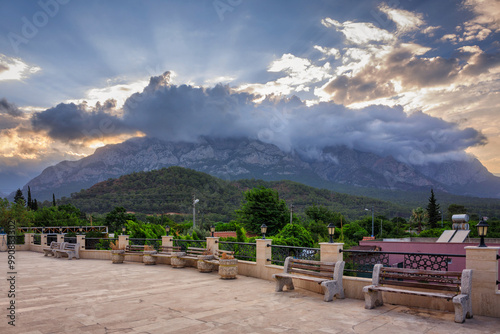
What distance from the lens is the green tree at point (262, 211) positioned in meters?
37.0

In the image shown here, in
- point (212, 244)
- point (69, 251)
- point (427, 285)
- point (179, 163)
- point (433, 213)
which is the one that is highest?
point (179, 163)

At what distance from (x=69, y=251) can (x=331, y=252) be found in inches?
610

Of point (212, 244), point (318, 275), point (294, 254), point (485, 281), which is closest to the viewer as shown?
point (485, 281)

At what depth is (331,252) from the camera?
8562 millimetres

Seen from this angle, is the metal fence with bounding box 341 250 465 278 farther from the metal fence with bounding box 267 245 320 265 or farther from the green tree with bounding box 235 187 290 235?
the green tree with bounding box 235 187 290 235

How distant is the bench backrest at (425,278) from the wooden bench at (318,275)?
3.39 ft

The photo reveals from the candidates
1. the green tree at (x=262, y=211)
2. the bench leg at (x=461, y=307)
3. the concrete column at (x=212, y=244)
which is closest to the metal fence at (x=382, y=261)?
the bench leg at (x=461, y=307)

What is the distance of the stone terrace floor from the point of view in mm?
5863

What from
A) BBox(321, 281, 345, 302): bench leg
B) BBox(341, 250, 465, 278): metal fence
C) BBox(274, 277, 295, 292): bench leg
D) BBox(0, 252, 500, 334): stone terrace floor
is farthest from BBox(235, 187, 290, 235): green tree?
BBox(321, 281, 345, 302): bench leg

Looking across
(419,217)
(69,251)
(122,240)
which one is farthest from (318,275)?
(419,217)

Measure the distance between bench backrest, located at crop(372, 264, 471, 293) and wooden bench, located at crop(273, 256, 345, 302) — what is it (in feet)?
3.39

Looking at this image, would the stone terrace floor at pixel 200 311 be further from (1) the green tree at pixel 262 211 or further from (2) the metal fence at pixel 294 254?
(1) the green tree at pixel 262 211

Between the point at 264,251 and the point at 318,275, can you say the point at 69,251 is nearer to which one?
the point at 264,251

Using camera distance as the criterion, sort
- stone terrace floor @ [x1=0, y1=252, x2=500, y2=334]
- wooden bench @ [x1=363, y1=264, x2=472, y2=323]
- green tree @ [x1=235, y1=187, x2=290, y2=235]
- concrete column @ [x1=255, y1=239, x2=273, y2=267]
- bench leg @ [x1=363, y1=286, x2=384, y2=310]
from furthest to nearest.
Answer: green tree @ [x1=235, y1=187, x2=290, y2=235] < concrete column @ [x1=255, y1=239, x2=273, y2=267] < bench leg @ [x1=363, y1=286, x2=384, y2=310] < wooden bench @ [x1=363, y1=264, x2=472, y2=323] < stone terrace floor @ [x1=0, y1=252, x2=500, y2=334]
